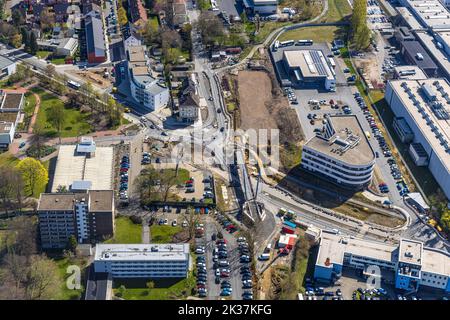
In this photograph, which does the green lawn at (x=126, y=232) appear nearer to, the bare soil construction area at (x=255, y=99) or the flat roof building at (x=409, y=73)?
the bare soil construction area at (x=255, y=99)

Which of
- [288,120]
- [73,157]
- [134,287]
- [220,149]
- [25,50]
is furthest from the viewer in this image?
[25,50]

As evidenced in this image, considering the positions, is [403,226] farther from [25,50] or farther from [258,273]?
[25,50]

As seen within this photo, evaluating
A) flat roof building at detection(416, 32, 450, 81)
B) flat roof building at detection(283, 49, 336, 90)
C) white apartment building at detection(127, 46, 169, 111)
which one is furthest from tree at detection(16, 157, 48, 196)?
flat roof building at detection(416, 32, 450, 81)

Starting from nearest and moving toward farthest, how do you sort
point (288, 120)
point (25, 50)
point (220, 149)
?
1. point (220, 149)
2. point (288, 120)
3. point (25, 50)

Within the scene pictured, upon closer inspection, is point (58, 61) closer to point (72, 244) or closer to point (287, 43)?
point (287, 43)

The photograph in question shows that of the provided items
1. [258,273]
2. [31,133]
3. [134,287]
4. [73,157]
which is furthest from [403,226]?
[31,133]

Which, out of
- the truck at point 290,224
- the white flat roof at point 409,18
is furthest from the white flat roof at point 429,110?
the white flat roof at point 409,18
